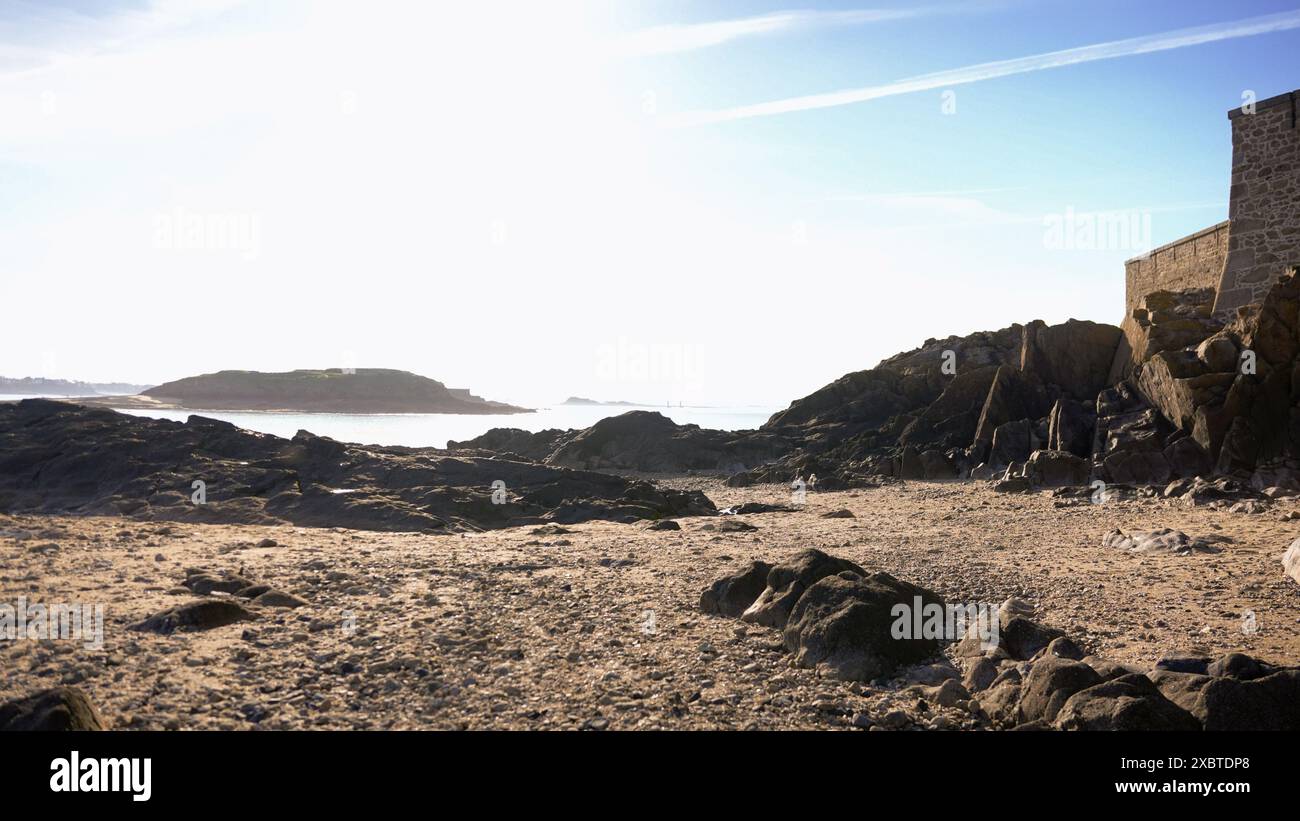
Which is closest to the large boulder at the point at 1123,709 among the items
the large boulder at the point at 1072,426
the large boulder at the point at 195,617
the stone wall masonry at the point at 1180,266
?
the large boulder at the point at 195,617

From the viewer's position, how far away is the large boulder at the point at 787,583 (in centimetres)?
1070

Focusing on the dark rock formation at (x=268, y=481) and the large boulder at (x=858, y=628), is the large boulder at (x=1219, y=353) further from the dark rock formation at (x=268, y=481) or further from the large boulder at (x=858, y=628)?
the large boulder at (x=858, y=628)

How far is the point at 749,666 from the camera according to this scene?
9.01 m

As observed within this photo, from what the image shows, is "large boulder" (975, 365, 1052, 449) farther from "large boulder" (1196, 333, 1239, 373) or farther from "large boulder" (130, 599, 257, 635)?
"large boulder" (130, 599, 257, 635)

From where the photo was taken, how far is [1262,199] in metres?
24.2

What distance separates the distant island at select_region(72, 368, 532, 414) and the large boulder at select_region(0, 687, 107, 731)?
133m

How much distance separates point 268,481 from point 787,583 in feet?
55.9

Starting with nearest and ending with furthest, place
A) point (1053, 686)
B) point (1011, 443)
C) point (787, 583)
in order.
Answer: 1. point (1053, 686)
2. point (787, 583)
3. point (1011, 443)

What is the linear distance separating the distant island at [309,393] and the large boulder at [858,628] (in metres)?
133

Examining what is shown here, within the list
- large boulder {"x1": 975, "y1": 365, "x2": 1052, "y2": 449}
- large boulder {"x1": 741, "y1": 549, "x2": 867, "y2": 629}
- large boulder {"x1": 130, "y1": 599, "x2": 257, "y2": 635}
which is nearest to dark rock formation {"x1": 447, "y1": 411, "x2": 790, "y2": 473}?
large boulder {"x1": 975, "y1": 365, "x2": 1052, "y2": 449}
